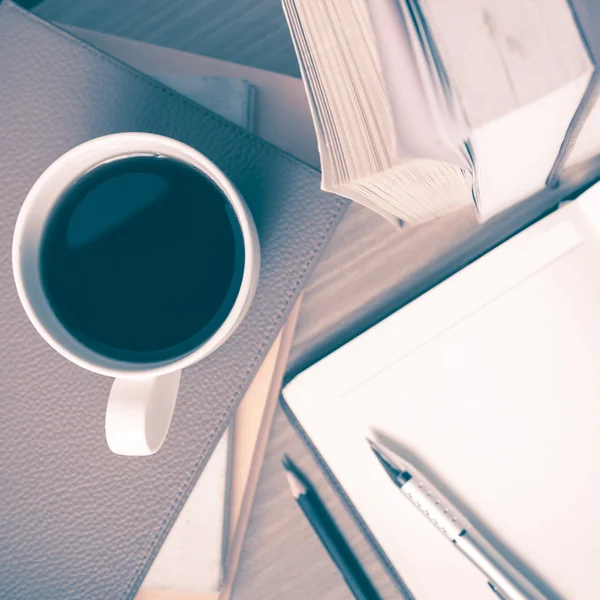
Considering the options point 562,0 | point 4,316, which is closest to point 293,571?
point 4,316

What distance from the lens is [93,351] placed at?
1.02 ft

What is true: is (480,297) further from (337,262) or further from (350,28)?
(350,28)

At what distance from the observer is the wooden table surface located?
0.42 metres

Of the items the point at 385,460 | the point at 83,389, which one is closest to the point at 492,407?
the point at 385,460

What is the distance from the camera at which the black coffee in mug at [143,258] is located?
34 cm

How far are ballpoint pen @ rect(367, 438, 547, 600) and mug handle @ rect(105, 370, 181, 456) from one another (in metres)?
0.18

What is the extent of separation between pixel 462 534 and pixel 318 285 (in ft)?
0.70

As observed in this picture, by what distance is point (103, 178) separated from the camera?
1.13ft

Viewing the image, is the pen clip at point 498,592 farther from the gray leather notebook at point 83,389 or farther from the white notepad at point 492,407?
the gray leather notebook at point 83,389

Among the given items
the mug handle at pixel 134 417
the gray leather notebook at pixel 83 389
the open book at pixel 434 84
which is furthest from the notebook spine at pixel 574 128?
the mug handle at pixel 134 417

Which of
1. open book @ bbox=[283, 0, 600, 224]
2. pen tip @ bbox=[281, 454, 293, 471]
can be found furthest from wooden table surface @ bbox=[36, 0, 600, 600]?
open book @ bbox=[283, 0, 600, 224]

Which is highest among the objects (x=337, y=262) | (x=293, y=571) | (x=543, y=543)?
(x=337, y=262)

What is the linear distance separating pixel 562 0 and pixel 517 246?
7.7 inches

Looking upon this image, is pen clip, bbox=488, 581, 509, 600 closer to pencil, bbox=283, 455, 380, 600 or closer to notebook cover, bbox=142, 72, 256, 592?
pencil, bbox=283, 455, 380, 600
